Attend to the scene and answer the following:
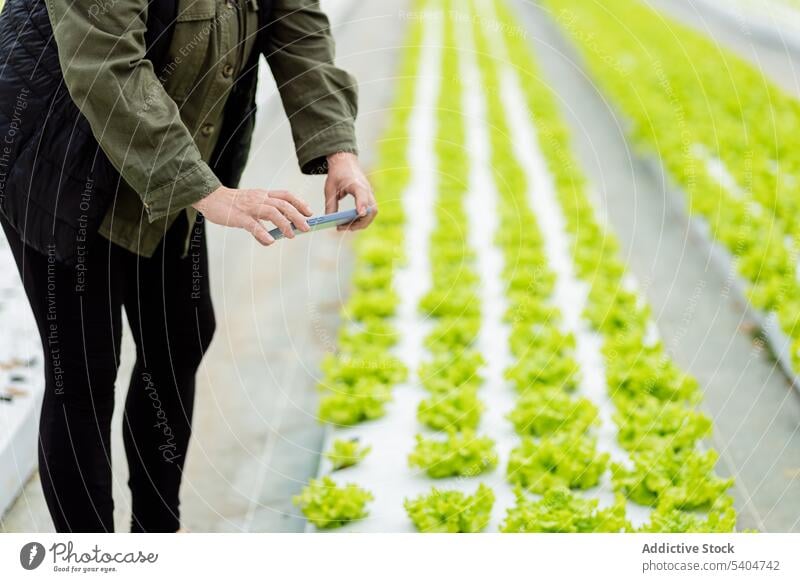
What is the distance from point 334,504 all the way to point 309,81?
1.19 metres

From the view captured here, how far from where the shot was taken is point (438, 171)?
644 centimetres

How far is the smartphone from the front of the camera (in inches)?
79.5

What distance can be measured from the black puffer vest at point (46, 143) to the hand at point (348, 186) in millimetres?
467

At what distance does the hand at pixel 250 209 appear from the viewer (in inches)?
74.4

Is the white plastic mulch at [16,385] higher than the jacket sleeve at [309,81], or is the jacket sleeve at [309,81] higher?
the jacket sleeve at [309,81]

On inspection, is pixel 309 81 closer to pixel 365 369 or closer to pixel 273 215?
pixel 273 215

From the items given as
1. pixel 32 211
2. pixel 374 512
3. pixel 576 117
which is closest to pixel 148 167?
pixel 32 211

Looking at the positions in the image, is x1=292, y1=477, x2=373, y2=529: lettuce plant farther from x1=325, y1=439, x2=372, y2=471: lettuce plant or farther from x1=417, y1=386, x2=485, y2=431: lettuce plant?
x1=417, y1=386, x2=485, y2=431: lettuce plant

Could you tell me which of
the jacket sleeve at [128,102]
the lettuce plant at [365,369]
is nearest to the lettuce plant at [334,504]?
the lettuce plant at [365,369]

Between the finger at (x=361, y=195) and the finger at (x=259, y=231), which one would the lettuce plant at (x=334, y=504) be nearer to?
the finger at (x=361, y=195)

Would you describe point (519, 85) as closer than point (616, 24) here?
Yes

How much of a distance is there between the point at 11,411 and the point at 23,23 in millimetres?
1377

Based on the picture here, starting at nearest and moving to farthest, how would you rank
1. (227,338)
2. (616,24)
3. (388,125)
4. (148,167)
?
(148,167) → (227,338) → (388,125) → (616,24)

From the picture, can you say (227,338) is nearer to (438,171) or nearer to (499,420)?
(499,420)
